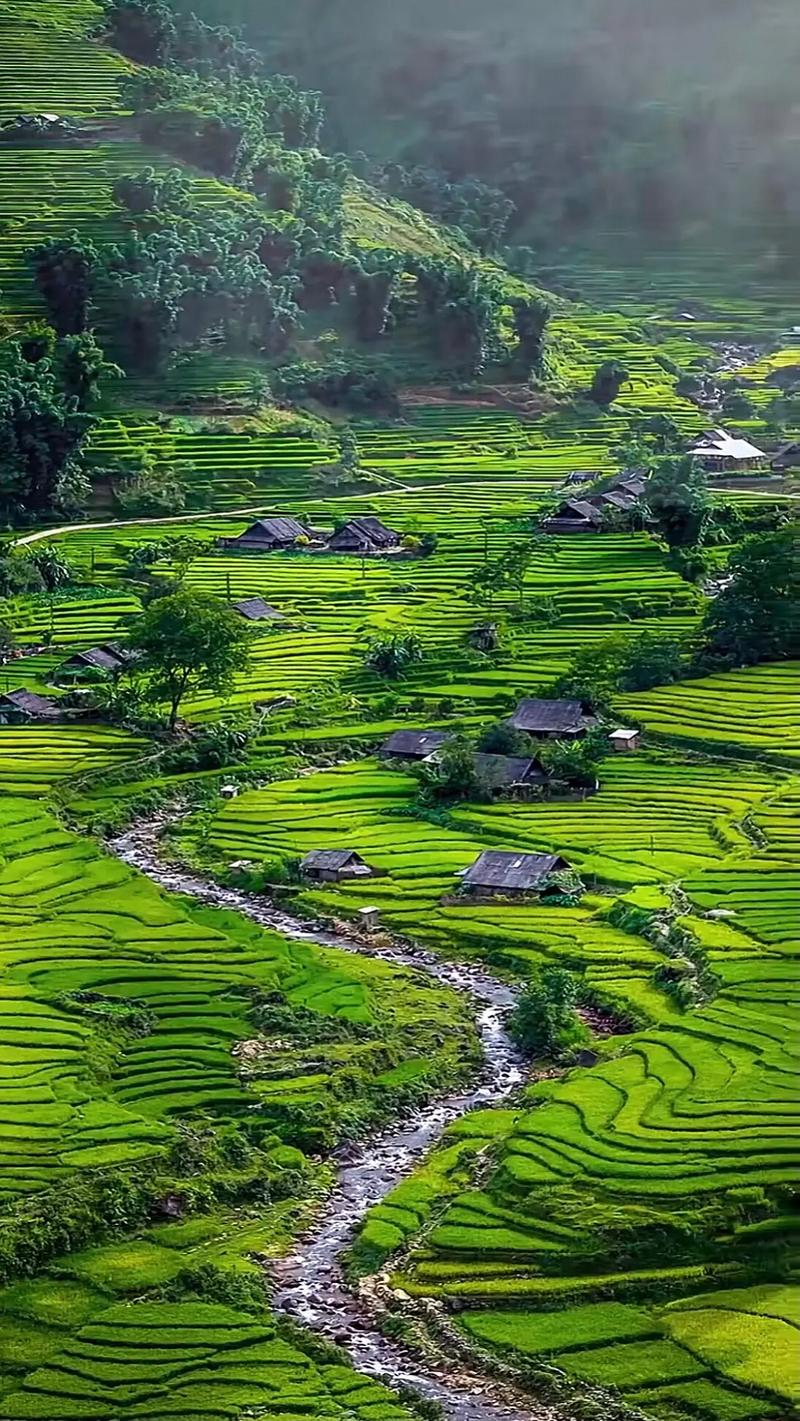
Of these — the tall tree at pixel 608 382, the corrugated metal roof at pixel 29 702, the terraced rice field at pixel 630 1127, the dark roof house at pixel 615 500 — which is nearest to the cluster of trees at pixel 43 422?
the dark roof house at pixel 615 500

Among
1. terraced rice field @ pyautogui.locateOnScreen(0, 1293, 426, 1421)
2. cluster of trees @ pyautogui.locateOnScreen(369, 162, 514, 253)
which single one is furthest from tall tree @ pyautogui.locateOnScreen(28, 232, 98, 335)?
terraced rice field @ pyautogui.locateOnScreen(0, 1293, 426, 1421)

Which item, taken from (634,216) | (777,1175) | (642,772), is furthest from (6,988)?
(634,216)

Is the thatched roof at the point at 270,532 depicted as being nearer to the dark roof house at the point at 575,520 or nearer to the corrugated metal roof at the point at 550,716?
the dark roof house at the point at 575,520

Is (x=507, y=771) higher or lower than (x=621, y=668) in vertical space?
lower

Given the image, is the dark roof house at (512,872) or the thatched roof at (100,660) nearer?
the dark roof house at (512,872)

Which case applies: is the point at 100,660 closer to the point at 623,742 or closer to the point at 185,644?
the point at 185,644

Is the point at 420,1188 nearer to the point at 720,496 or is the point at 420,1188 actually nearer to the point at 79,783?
the point at 79,783

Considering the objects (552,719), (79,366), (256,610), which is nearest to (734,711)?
(552,719)
